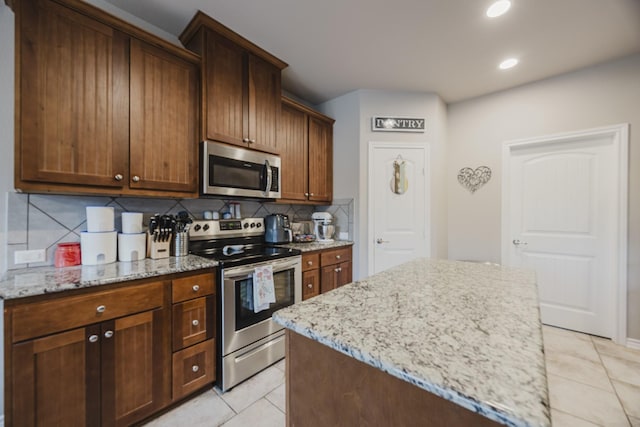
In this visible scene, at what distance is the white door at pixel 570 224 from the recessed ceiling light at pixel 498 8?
160 centimetres

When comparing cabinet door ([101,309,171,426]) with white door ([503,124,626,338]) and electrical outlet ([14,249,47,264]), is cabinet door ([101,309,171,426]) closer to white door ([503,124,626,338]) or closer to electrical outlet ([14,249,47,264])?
electrical outlet ([14,249,47,264])

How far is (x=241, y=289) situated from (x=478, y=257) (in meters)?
2.89

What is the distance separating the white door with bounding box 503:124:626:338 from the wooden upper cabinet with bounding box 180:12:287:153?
9.25 ft

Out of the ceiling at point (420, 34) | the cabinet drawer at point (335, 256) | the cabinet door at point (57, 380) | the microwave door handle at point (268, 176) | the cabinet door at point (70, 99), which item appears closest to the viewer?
the cabinet door at point (57, 380)

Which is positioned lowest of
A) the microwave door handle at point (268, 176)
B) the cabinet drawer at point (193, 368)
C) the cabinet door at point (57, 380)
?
the cabinet drawer at point (193, 368)

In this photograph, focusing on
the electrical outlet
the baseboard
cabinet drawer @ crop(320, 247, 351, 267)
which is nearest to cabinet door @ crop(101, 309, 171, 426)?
the electrical outlet

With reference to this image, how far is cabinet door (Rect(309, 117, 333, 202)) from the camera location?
3.07 metres

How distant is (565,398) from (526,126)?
8.56 feet

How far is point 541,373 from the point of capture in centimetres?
54

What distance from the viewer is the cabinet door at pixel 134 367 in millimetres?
1356

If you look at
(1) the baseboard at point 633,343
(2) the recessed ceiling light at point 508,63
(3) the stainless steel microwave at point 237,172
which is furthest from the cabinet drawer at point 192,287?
(1) the baseboard at point 633,343

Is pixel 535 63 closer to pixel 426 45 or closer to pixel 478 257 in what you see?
pixel 426 45

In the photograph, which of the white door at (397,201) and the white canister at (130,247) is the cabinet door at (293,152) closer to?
the white door at (397,201)

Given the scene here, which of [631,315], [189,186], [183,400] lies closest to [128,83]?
[189,186]
